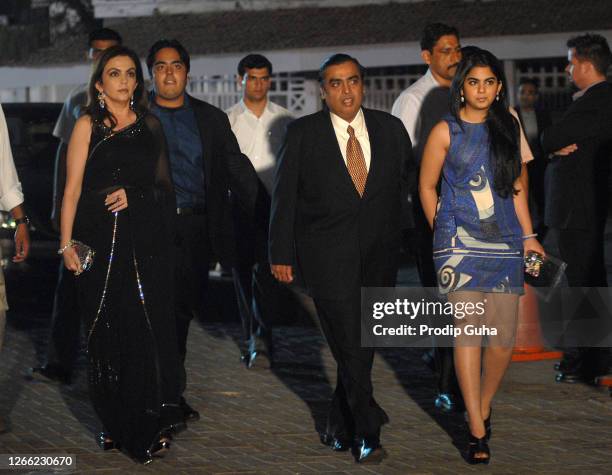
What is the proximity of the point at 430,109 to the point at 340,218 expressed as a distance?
1.55m

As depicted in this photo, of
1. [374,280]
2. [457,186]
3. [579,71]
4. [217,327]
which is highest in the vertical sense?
[579,71]

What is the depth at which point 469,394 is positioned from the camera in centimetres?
739

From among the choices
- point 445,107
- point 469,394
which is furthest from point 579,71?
point 469,394

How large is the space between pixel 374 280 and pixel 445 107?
1.65 m

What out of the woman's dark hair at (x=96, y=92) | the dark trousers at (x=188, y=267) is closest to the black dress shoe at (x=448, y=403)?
the dark trousers at (x=188, y=267)

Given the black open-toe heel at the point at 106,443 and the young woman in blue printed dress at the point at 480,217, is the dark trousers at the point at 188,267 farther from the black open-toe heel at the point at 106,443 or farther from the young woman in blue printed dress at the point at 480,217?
the young woman in blue printed dress at the point at 480,217

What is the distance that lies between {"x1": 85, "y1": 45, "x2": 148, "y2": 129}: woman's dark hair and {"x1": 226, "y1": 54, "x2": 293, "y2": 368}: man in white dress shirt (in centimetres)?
236

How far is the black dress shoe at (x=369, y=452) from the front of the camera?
7316 mm

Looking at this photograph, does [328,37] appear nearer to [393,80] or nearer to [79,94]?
[393,80]

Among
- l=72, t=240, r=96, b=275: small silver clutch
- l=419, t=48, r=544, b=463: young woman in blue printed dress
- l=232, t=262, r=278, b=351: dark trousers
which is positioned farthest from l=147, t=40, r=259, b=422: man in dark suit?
l=419, t=48, r=544, b=463: young woman in blue printed dress

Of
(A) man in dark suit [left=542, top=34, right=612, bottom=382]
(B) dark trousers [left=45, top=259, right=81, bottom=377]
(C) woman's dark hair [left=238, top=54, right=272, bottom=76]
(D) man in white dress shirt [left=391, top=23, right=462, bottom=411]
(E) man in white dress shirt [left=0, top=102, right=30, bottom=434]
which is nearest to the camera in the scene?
(E) man in white dress shirt [left=0, top=102, right=30, bottom=434]

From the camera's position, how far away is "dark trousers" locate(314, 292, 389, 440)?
7508 mm

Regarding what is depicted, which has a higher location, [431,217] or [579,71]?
[579,71]

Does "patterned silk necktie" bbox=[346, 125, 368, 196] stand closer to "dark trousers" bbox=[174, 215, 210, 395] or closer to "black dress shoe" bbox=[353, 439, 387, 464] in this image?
"black dress shoe" bbox=[353, 439, 387, 464]
